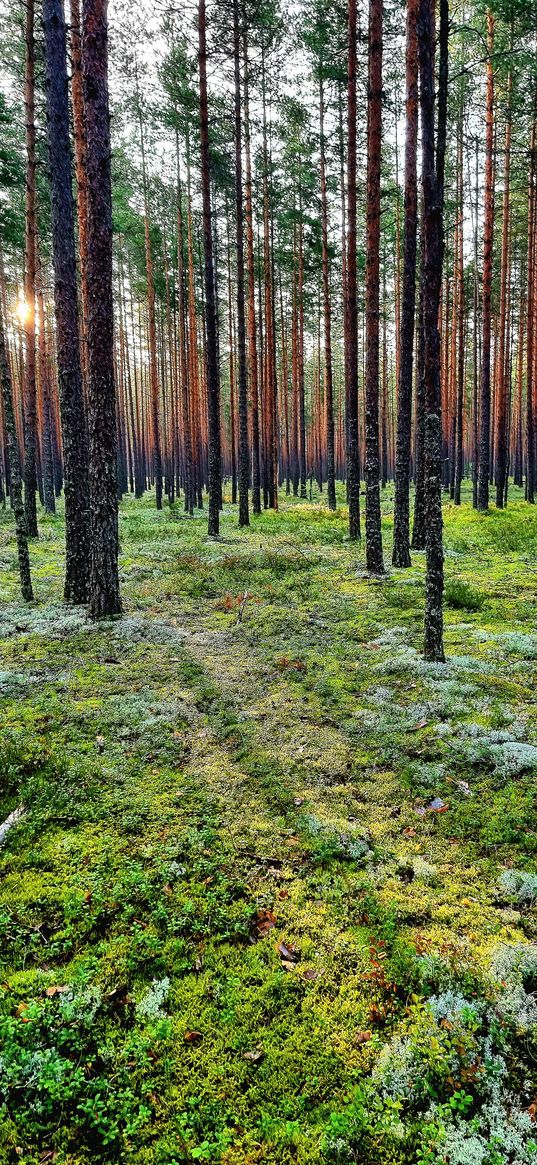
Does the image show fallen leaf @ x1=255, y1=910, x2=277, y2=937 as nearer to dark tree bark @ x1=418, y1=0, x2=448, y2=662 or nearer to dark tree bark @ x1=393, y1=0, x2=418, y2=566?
dark tree bark @ x1=418, y1=0, x2=448, y2=662

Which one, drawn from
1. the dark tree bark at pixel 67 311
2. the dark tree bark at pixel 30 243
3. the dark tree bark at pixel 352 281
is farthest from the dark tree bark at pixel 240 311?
the dark tree bark at pixel 67 311

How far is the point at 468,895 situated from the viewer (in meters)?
3.82

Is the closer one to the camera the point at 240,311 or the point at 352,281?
the point at 352,281

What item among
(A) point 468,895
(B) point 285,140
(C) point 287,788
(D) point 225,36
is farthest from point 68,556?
(B) point 285,140

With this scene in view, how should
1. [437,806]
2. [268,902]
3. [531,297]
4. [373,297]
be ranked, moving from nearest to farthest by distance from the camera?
[268,902], [437,806], [373,297], [531,297]

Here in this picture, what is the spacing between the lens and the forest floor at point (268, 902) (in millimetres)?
2562

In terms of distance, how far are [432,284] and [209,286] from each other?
10569 mm

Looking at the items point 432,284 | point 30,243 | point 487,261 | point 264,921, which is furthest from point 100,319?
point 487,261

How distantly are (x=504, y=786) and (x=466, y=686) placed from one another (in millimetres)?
1717

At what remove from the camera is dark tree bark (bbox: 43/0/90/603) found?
8.74m

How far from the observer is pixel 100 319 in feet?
27.2

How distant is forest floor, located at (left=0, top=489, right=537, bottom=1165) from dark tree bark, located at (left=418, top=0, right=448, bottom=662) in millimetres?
972

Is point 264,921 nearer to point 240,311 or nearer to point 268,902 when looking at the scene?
point 268,902

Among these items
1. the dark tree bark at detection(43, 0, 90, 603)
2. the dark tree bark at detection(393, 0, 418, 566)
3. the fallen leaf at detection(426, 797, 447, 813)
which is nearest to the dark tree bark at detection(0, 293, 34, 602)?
the dark tree bark at detection(43, 0, 90, 603)
